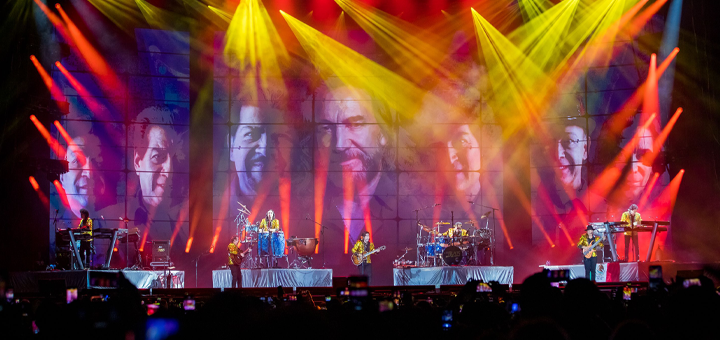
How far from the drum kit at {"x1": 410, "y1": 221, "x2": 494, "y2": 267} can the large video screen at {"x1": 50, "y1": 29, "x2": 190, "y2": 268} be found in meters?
7.00

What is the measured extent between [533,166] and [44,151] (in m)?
13.6

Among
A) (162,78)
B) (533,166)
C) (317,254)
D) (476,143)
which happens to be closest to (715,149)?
(533,166)

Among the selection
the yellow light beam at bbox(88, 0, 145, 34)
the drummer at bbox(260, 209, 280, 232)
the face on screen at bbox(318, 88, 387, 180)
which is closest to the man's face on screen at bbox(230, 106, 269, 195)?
the drummer at bbox(260, 209, 280, 232)

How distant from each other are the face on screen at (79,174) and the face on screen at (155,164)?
124cm

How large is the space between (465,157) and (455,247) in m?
3.56

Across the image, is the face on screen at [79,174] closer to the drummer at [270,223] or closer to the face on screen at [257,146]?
the face on screen at [257,146]

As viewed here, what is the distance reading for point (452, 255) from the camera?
1669 centimetres

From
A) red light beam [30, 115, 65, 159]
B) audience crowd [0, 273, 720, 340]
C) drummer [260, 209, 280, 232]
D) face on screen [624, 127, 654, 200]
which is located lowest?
drummer [260, 209, 280, 232]

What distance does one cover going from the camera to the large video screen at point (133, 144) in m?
17.3

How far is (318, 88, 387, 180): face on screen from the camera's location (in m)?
19.1

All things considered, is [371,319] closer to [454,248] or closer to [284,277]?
[284,277]

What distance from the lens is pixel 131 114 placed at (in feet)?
59.0

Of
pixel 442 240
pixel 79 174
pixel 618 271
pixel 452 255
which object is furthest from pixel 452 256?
pixel 79 174

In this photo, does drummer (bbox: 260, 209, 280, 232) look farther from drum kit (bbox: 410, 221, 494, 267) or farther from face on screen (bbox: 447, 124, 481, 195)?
face on screen (bbox: 447, 124, 481, 195)
